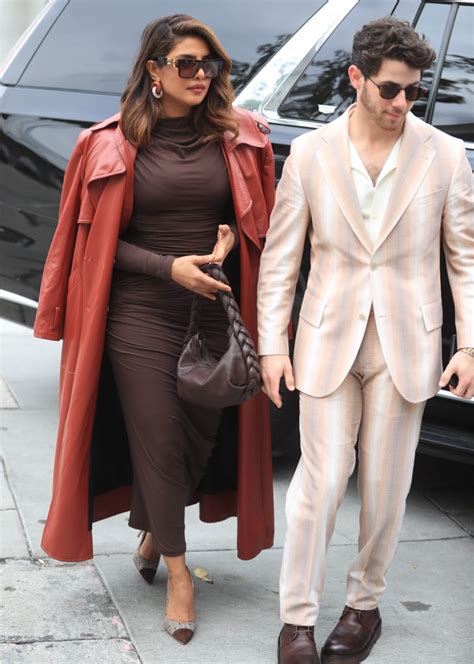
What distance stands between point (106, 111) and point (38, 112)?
34 cm

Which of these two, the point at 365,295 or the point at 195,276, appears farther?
the point at 195,276

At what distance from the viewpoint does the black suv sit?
4703 millimetres

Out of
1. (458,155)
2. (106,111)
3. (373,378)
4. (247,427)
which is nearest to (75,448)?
(247,427)

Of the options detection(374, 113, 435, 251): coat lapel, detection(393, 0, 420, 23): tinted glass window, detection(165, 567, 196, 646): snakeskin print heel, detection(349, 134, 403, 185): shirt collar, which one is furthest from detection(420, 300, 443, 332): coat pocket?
detection(393, 0, 420, 23): tinted glass window

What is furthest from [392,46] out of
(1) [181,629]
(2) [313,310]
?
(1) [181,629]

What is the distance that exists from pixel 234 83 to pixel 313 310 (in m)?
1.74

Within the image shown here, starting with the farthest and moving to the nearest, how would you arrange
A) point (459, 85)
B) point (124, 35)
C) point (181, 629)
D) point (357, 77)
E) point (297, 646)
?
1. point (124, 35)
2. point (459, 85)
3. point (181, 629)
4. point (297, 646)
5. point (357, 77)

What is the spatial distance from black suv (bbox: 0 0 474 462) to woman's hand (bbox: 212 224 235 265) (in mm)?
985

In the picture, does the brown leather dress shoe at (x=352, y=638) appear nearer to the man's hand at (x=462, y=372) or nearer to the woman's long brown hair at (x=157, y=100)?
the man's hand at (x=462, y=372)

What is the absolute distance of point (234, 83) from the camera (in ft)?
16.5

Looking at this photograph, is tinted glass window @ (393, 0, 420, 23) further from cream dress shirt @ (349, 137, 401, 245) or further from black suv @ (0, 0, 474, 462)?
cream dress shirt @ (349, 137, 401, 245)

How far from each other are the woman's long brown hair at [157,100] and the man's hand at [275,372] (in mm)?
729

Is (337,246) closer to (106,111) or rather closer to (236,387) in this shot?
(236,387)

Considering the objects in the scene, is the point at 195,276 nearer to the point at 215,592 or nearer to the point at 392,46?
the point at 392,46
